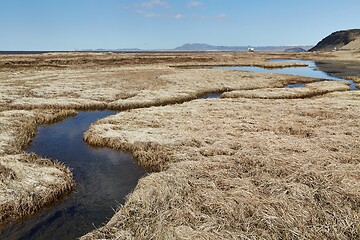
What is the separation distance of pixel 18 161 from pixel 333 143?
17.8 meters

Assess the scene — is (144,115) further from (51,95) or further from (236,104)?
(51,95)

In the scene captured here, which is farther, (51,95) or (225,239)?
(51,95)

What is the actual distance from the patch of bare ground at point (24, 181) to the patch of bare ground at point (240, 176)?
363 centimetres

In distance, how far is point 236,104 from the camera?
3025 cm

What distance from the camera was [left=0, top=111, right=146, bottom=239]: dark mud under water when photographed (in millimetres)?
10914

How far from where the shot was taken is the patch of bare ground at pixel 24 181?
11.5 m

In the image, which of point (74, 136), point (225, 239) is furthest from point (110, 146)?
point (225, 239)

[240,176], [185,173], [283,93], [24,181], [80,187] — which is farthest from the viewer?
[283,93]

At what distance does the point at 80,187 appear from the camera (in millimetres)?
14180

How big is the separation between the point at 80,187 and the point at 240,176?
776cm

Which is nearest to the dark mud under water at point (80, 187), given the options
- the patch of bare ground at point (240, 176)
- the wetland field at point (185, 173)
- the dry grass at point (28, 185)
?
the wetland field at point (185, 173)

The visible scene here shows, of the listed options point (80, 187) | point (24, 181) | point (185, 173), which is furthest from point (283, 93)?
point (24, 181)

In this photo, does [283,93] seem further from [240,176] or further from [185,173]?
[185,173]

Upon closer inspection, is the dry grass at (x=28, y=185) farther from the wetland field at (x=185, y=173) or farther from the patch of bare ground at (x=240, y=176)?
the patch of bare ground at (x=240, y=176)
